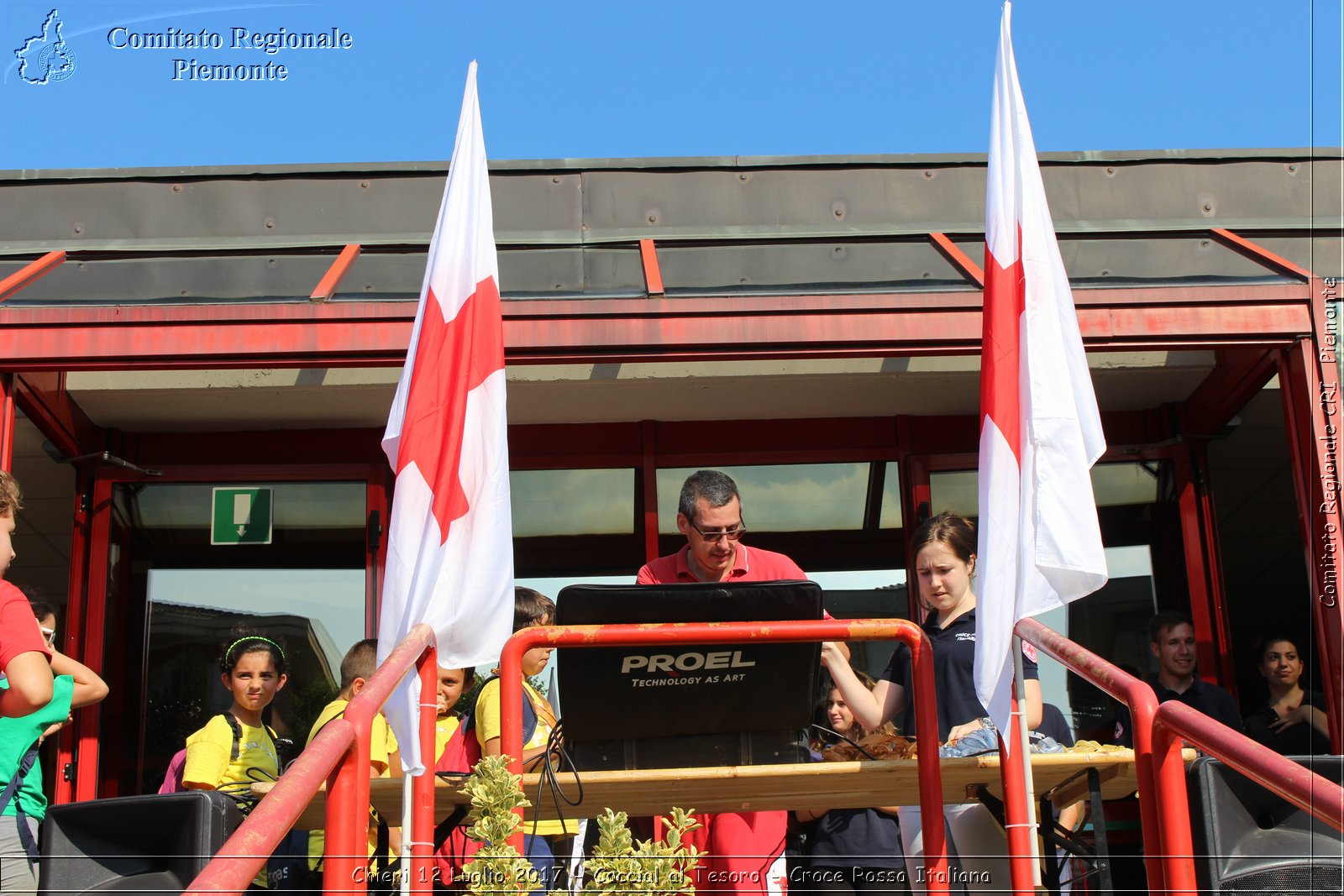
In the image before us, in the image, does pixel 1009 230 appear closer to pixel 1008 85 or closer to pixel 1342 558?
pixel 1008 85

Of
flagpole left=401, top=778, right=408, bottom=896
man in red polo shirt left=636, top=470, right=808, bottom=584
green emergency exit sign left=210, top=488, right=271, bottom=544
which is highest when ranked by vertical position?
green emergency exit sign left=210, top=488, right=271, bottom=544

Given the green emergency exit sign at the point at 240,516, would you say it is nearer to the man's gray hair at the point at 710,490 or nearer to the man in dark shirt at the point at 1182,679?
the man's gray hair at the point at 710,490

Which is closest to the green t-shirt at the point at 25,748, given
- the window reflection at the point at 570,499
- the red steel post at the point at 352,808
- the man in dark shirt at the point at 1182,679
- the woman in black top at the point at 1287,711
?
the red steel post at the point at 352,808

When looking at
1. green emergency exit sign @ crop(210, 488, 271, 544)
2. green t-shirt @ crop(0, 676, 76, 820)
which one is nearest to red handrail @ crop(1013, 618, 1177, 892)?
green t-shirt @ crop(0, 676, 76, 820)

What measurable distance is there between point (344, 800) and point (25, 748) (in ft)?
5.84

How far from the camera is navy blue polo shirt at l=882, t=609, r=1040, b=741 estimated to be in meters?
4.30

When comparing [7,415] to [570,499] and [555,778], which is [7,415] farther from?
[555,778]

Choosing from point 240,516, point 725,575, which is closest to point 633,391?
point 725,575

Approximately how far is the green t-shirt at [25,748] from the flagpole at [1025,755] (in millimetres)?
2953

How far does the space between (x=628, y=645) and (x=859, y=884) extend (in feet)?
6.99

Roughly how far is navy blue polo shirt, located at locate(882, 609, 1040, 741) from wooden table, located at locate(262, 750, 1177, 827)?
0.34 m

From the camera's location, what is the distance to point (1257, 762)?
8.48 feet

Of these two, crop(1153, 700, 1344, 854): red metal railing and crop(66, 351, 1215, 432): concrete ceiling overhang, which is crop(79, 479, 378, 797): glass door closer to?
crop(66, 351, 1215, 432): concrete ceiling overhang

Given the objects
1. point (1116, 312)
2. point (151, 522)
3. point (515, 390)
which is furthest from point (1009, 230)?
point (151, 522)
